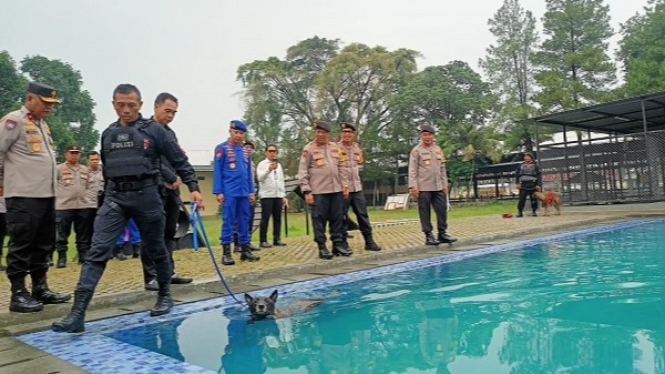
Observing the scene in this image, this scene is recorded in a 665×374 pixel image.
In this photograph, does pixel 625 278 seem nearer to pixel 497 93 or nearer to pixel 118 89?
pixel 118 89

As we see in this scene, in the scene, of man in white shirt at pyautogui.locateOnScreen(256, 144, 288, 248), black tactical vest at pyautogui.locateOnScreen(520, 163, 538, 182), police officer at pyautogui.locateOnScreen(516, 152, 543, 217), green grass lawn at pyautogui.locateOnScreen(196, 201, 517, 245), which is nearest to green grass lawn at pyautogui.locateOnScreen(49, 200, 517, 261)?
green grass lawn at pyautogui.locateOnScreen(196, 201, 517, 245)

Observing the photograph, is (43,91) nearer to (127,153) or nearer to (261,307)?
(127,153)

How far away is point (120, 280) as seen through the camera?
5.17 m

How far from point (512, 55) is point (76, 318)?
33.9 metres

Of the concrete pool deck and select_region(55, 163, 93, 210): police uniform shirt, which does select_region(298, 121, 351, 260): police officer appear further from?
select_region(55, 163, 93, 210): police uniform shirt

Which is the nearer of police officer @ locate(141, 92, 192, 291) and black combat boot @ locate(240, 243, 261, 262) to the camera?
police officer @ locate(141, 92, 192, 291)

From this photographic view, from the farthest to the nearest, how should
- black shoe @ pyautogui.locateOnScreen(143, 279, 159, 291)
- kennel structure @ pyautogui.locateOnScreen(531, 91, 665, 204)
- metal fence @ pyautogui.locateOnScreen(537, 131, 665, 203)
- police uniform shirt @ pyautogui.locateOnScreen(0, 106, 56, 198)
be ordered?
metal fence @ pyautogui.locateOnScreen(537, 131, 665, 203) → kennel structure @ pyautogui.locateOnScreen(531, 91, 665, 204) → black shoe @ pyautogui.locateOnScreen(143, 279, 159, 291) → police uniform shirt @ pyautogui.locateOnScreen(0, 106, 56, 198)

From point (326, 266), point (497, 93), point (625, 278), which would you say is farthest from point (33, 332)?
point (497, 93)

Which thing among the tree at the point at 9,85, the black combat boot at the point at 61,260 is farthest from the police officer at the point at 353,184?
the tree at the point at 9,85

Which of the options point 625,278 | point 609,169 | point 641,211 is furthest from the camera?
point 609,169

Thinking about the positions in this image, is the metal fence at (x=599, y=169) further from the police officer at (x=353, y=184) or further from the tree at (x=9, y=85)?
the tree at (x=9, y=85)

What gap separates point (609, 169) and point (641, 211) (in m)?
1.97

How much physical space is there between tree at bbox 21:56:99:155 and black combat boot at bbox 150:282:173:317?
116 ft

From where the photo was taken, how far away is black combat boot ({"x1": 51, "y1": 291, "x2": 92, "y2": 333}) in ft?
10.4
